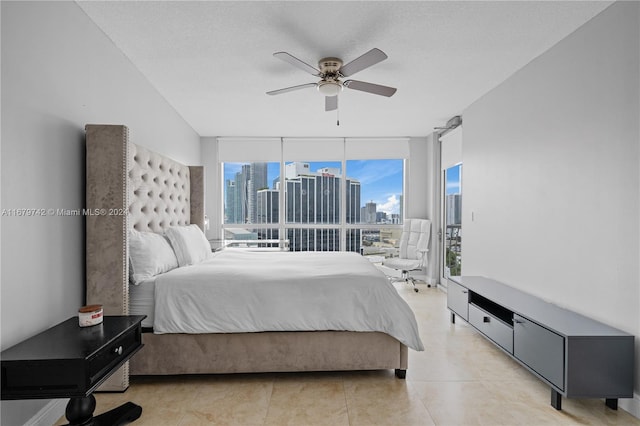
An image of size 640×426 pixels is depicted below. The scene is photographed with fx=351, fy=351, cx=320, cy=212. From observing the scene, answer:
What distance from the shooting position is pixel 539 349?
2.25 metres

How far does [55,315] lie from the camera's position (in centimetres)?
203

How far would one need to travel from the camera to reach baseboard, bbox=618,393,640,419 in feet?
6.67

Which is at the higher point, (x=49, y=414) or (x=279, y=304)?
(x=279, y=304)

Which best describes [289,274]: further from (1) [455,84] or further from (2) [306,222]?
(2) [306,222]

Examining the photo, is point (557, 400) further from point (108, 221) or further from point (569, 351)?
point (108, 221)

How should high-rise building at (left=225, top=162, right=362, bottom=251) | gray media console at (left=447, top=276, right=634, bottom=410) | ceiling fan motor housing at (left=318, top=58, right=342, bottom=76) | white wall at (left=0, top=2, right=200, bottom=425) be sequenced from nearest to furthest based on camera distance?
white wall at (left=0, top=2, right=200, bottom=425) → gray media console at (left=447, top=276, right=634, bottom=410) → ceiling fan motor housing at (left=318, top=58, right=342, bottom=76) → high-rise building at (left=225, top=162, right=362, bottom=251)

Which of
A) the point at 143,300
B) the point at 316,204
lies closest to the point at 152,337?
the point at 143,300

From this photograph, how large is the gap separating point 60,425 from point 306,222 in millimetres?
4544

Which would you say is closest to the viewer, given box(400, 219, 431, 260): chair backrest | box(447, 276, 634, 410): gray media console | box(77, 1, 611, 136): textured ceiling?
box(447, 276, 634, 410): gray media console

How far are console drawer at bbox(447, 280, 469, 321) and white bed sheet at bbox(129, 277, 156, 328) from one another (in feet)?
8.95

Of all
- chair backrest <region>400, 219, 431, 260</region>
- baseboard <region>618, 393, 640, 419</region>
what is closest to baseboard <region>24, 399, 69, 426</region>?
baseboard <region>618, 393, 640, 419</region>

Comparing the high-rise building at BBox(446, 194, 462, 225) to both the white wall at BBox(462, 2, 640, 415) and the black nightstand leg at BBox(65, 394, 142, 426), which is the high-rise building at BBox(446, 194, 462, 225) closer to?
the white wall at BBox(462, 2, 640, 415)

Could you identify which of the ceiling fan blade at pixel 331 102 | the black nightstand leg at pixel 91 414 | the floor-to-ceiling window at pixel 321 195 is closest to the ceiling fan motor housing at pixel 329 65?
the ceiling fan blade at pixel 331 102

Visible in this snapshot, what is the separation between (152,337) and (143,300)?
10.4 inches
